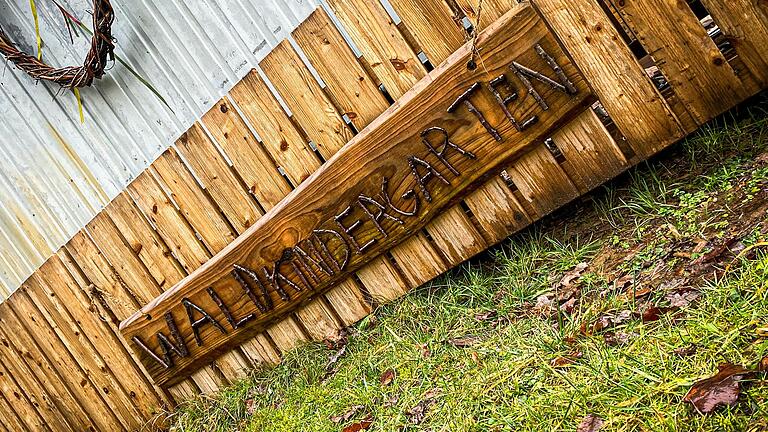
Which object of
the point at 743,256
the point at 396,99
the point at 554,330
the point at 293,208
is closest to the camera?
the point at 743,256

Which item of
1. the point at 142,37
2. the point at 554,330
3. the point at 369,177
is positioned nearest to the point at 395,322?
the point at 369,177

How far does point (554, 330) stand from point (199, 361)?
252 centimetres

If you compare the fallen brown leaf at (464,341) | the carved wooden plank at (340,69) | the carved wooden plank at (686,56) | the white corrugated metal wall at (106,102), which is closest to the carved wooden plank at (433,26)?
the carved wooden plank at (340,69)

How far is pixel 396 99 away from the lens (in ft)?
10.9

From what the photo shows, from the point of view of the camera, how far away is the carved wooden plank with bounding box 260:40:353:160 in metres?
3.49

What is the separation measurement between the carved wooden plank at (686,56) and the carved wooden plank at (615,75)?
0.29ft

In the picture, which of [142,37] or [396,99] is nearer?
[396,99]

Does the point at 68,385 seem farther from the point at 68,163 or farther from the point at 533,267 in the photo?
the point at 533,267

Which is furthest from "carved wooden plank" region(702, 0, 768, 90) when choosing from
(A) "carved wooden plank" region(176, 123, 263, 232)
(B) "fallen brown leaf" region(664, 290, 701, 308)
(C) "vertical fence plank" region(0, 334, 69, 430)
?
(C) "vertical fence plank" region(0, 334, 69, 430)

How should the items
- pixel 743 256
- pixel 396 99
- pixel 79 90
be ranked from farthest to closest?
pixel 79 90 < pixel 396 99 < pixel 743 256

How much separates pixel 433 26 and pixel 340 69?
539 millimetres

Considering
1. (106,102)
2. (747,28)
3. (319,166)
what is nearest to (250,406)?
(319,166)

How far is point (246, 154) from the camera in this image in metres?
3.74

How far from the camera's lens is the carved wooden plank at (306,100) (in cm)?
349
